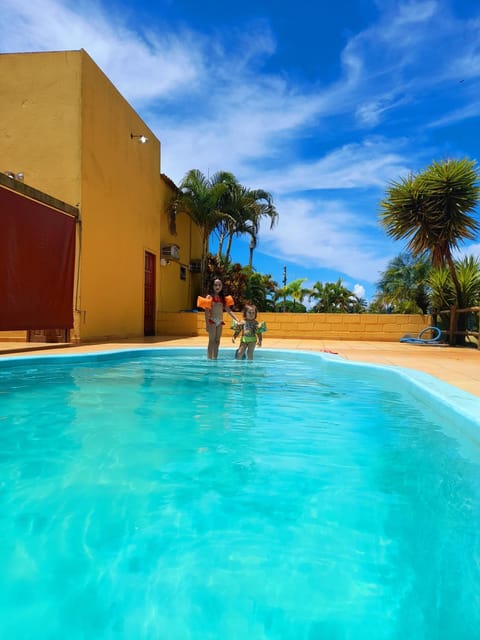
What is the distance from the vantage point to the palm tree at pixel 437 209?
1258cm

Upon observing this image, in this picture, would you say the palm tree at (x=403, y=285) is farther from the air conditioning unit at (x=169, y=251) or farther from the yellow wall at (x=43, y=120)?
the yellow wall at (x=43, y=120)

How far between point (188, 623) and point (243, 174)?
19.8 m

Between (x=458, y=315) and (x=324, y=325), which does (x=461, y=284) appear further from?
(x=324, y=325)

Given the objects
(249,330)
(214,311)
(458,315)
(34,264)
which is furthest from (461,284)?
(34,264)

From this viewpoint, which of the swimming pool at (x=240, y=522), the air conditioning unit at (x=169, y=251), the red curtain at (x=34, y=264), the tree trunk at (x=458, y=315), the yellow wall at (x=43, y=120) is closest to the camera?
Result: the swimming pool at (x=240, y=522)

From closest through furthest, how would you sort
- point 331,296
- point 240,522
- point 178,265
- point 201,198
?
point 240,522 → point 201,198 → point 178,265 → point 331,296

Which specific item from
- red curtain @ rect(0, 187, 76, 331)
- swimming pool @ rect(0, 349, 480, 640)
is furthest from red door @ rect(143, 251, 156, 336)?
swimming pool @ rect(0, 349, 480, 640)

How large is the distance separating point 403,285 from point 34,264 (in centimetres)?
3125

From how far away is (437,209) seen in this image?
12.9 meters

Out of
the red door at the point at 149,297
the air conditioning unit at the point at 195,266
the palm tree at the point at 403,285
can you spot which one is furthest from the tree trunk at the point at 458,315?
the palm tree at the point at 403,285

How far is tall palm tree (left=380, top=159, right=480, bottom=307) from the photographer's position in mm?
12578

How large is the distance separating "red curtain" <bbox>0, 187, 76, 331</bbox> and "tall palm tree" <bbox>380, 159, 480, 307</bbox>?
372 inches

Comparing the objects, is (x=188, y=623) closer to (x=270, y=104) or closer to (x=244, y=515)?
(x=244, y=515)

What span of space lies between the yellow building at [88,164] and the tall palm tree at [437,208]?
8.21m
